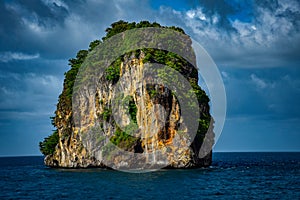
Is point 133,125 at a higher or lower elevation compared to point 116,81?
lower

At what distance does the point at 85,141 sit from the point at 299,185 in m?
31.0

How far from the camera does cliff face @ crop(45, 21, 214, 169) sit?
5622 centimetres

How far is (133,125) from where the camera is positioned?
194 ft

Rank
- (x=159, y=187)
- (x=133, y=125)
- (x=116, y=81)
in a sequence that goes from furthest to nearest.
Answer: (x=116, y=81) → (x=133, y=125) → (x=159, y=187)

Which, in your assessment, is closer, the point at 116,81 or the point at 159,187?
the point at 159,187

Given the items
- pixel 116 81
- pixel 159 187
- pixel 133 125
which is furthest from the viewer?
pixel 116 81

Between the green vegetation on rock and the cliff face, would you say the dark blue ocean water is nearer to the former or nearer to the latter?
Answer: the cliff face

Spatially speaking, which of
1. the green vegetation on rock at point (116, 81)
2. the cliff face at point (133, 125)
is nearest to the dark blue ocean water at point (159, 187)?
the cliff face at point (133, 125)

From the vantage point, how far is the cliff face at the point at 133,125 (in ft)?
184

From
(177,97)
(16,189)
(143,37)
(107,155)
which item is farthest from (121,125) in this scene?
(16,189)

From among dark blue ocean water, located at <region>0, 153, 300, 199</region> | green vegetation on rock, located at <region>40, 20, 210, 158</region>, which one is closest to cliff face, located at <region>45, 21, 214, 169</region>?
green vegetation on rock, located at <region>40, 20, 210, 158</region>

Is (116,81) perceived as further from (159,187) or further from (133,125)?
(159,187)

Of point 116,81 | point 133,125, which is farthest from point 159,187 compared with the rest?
point 116,81

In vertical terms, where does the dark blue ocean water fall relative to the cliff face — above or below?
below
